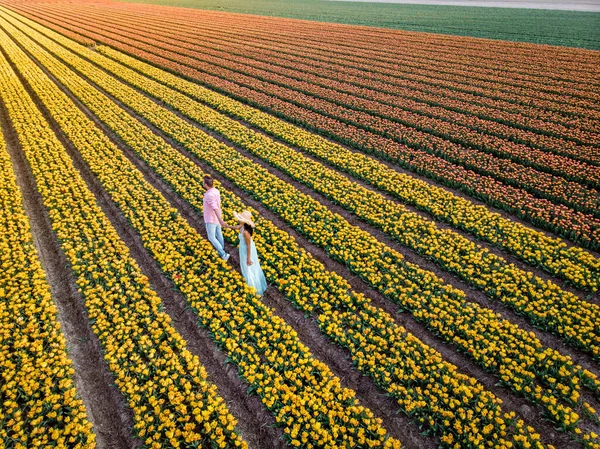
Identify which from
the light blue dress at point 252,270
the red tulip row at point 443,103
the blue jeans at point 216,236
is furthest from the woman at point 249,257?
the red tulip row at point 443,103

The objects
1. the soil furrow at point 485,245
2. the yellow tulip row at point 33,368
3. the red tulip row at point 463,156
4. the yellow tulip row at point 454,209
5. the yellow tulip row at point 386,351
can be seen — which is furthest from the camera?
the red tulip row at point 463,156

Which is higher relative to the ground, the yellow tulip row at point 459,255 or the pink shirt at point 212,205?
the pink shirt at point 212,205

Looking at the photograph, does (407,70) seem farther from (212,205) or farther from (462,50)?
(212,205)

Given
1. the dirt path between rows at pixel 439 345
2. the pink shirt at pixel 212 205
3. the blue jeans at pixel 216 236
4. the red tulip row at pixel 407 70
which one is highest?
the red tulip row at pixel 407 70

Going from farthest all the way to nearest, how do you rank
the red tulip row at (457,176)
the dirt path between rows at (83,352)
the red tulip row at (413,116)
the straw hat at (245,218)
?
the red tulip row at (413,116)
the red tulip row at (457,176)
the straw hat at (245,218)
the dirt path between rows at (83,352)

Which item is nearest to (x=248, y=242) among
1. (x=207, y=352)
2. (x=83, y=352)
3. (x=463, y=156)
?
(x=207, y=352)

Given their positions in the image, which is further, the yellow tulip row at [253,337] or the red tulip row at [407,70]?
the red tulip row at [407,70]

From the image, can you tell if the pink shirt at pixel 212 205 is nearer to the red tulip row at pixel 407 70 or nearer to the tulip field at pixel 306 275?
the tulip field at pixel 306 275
